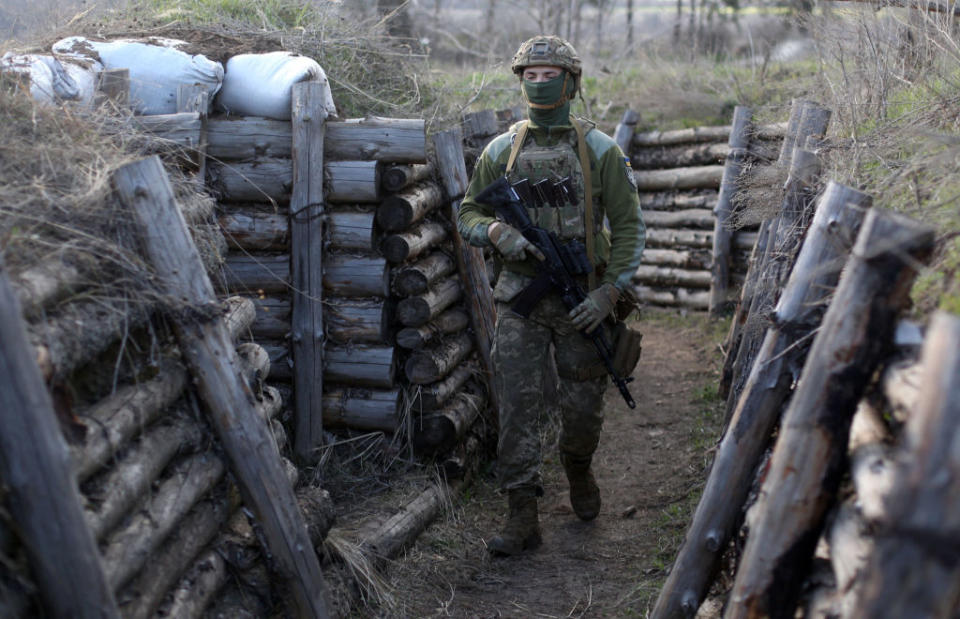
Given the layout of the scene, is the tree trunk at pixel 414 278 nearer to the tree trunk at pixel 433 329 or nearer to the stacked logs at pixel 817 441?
the tree trunk at pixel 433 329

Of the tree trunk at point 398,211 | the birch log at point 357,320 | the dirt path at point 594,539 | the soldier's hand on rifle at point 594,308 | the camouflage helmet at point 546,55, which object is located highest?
the camouflage helmet at point 546,55

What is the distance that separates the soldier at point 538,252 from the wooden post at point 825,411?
2270mm

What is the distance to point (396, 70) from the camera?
24.2 feet

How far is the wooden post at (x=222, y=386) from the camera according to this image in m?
3.48

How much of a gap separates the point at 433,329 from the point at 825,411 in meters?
3.50

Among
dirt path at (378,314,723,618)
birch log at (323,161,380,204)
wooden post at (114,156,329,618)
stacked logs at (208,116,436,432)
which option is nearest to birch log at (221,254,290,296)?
stacked logs at (208,116,436,432)

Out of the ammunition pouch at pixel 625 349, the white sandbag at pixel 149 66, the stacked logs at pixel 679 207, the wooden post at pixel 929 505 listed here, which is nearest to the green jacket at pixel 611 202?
the ammunition pouch at pixel 625 349

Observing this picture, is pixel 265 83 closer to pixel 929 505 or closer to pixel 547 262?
pixel 547 262

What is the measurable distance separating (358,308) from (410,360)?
480 mm

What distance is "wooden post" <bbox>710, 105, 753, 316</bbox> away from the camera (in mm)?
9688

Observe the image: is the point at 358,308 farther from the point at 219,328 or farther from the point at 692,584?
the point at 692,584

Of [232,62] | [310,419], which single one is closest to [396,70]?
[232,62]

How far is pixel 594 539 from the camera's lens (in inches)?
218

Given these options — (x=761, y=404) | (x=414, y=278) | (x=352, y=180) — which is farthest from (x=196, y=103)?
(x=761, y=404)
